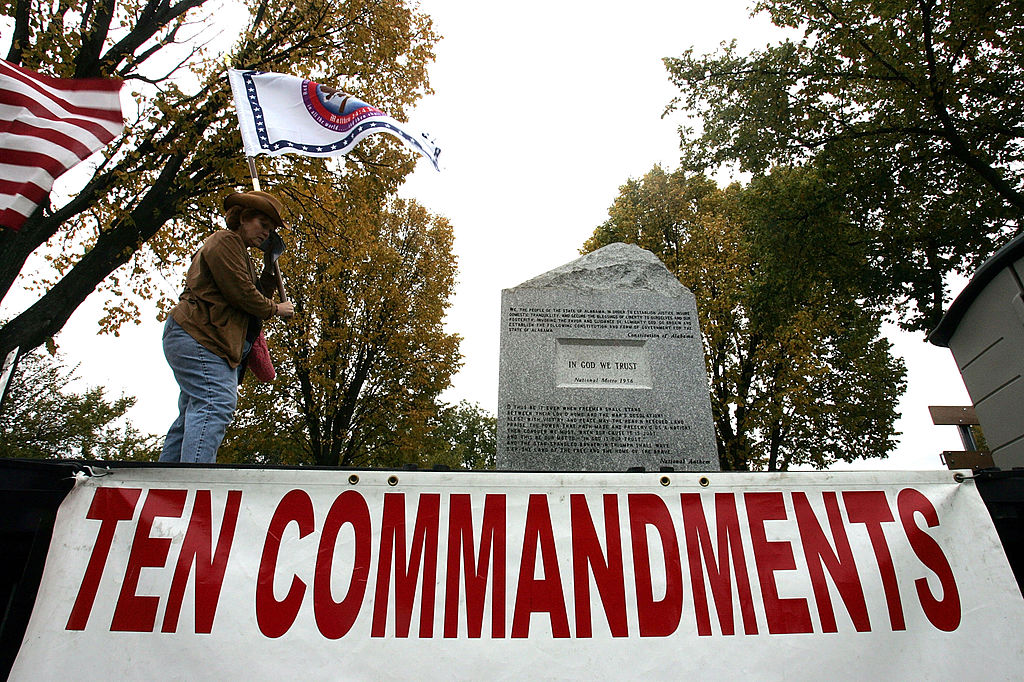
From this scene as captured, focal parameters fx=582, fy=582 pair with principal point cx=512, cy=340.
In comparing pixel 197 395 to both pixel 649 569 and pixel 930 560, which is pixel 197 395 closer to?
pixel 649 569

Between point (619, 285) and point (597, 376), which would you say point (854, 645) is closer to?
point (597, 376)

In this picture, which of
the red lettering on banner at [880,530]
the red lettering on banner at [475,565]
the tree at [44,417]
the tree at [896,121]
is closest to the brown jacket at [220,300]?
the red lettering on banner at [475,565]

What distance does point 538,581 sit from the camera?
2.09m

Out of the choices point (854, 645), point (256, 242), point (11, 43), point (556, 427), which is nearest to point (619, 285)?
point (556, 427)

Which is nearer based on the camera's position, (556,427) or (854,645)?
(854,645)

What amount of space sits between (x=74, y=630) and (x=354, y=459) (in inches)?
573

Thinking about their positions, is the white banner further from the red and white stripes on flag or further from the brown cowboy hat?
the red and white stripes on flag

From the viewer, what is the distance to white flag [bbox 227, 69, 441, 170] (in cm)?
502

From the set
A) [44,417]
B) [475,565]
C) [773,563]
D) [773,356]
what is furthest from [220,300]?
[44,417]

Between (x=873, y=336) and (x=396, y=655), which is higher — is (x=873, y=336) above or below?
above

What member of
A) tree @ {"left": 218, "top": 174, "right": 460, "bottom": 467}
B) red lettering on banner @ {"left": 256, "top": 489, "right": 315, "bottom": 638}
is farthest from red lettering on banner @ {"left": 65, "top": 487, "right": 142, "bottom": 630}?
tree @ {"left": 218, "top": 174, "right": 460, "bottom": 467}

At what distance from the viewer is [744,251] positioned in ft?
52.4

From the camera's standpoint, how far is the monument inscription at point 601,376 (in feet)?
15.2

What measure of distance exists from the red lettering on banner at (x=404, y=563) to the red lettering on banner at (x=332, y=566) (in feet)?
0.20
